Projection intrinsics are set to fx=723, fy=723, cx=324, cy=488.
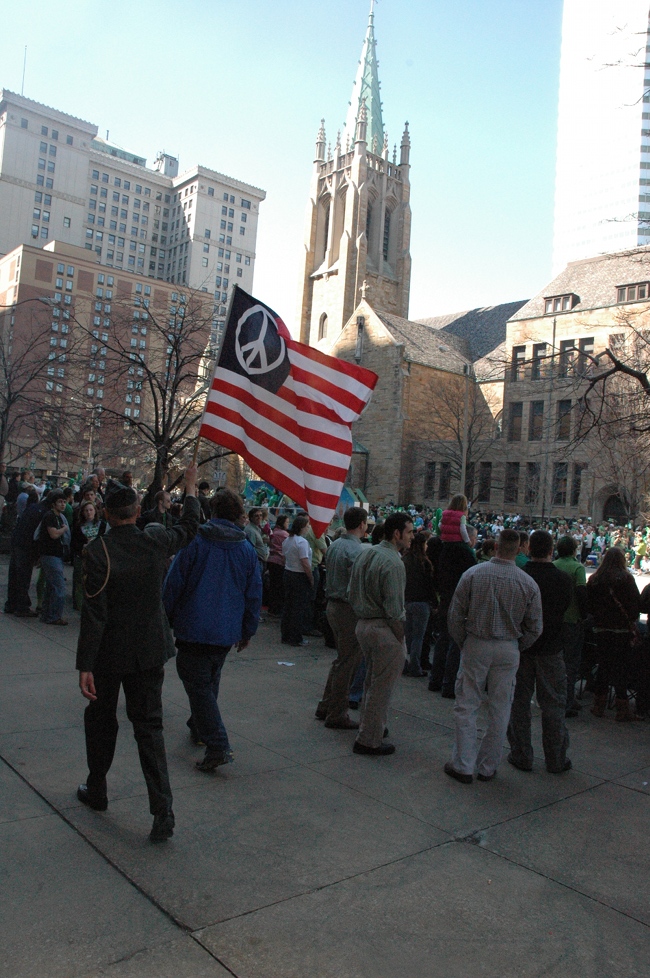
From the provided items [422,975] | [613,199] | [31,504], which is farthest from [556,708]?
[613,199]

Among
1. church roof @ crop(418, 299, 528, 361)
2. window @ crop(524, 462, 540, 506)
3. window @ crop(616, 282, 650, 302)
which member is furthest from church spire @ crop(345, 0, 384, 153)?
window @ crop(524, 462, 540, 506)

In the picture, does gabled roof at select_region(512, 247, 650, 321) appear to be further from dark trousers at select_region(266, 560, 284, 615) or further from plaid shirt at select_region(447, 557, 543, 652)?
plaid shirt at select_region(447, 557, 543, 652)

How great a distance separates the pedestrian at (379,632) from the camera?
560 centimetres

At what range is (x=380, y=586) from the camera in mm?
5625

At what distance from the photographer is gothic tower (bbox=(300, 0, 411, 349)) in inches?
2488

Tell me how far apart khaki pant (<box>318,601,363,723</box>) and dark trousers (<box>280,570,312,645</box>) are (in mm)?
3634

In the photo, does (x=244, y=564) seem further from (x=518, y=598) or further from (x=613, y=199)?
(x=613, y=199)

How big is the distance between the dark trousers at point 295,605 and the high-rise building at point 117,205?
117892 mm

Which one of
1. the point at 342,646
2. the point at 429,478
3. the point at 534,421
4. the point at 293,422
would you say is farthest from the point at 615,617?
the point at 429,478

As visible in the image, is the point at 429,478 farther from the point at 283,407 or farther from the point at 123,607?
the point at 123,607

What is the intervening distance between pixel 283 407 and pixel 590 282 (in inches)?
1835

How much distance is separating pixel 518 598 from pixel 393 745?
1630mm

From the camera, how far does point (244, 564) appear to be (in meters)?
5.16

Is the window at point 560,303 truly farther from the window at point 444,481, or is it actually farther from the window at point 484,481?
the window at point 444,481
